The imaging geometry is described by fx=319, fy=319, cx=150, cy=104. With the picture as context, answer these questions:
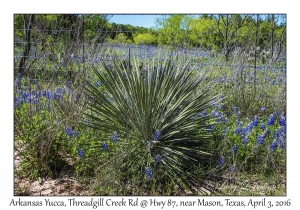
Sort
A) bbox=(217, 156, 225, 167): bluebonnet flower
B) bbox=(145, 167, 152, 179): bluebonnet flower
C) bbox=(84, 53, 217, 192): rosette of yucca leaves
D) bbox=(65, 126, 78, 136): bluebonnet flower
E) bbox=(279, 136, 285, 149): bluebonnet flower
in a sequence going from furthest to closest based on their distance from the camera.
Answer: bbox=(279, 136, 285, 149): bluebonnet flower
bbox=(65, 126, 78, 136): bluebonnet flower
bbox=(217, 156, 225, 167): bluebonnet flower
bbox=(84, 53, 217, 192): rosette of yucca leaves
bbox=(145, 167, 152, 179): bluebonnet flower

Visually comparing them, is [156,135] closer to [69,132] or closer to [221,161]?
[221,161]

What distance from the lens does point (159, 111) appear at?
3219 mm

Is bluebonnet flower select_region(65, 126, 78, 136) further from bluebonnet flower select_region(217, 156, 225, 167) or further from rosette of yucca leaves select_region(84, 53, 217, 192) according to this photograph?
bluebonnet flower select_region(217, 156, 225, 167)

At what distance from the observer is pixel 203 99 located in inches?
135

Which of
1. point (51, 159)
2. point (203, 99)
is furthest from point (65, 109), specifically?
point (203, 99)

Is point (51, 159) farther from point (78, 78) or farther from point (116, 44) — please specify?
point (116, 44)

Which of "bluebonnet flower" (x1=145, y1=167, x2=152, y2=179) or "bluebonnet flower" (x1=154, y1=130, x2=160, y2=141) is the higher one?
"bluebonnet flower" (x1=154, y1=130, x2=160, y2=141)

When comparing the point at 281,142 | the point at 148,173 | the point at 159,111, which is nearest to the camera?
the point at 148,173

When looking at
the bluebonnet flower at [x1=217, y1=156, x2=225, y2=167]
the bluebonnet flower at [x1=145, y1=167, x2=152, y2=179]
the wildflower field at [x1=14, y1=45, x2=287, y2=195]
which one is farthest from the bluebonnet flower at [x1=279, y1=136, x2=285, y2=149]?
the bluebonnet flower at [x1=145, y1=167, x2=152, y2=179]

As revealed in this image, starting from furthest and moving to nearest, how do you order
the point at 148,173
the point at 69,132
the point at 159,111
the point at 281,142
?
1. the point at 281,142
2. the point at 69,132
3. the point at 159,111
4. the point at 148,173

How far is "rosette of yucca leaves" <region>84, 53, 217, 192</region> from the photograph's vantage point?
10.4 feet

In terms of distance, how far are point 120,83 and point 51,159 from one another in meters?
1.11

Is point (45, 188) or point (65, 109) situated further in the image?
point (65, 109)

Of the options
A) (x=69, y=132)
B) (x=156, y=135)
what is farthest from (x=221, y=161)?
(x=69, y=132)
